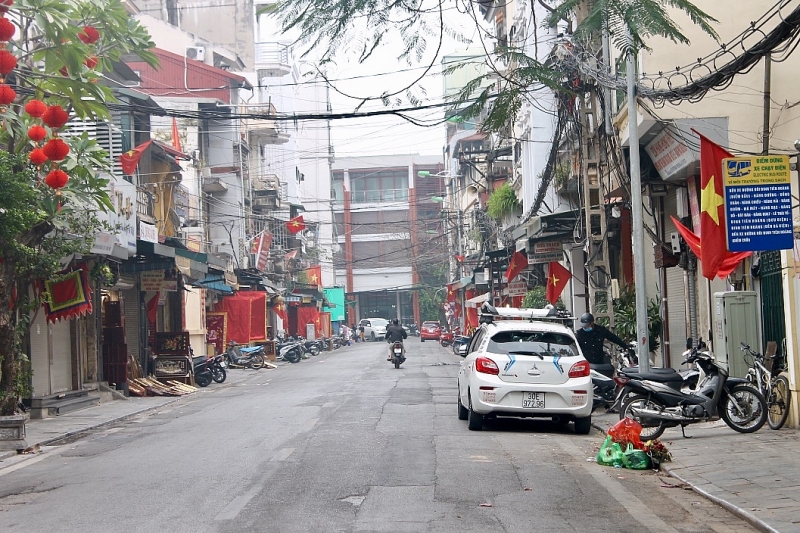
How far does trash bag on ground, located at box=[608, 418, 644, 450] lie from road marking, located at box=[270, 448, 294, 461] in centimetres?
393

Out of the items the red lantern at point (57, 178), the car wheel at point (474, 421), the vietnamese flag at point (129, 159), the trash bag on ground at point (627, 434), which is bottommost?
the car wheel at point (474, 421)

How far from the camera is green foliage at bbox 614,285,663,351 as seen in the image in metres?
22.1

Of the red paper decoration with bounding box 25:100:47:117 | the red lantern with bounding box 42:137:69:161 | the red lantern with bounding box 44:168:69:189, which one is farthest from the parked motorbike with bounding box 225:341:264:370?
the red paper decoration with bounding box 25:100:47:117

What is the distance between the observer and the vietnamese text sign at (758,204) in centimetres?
1070

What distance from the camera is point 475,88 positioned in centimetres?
973

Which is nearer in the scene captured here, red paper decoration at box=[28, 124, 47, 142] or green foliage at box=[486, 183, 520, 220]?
red paper decoration at box=[28, 124, 47, 142]

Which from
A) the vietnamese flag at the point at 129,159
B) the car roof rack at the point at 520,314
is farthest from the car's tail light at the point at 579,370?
the vietnamese flag at the point at 129,159

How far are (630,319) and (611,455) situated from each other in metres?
10.8

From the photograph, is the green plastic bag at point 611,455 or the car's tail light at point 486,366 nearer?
the green plastic bag at point 611,455

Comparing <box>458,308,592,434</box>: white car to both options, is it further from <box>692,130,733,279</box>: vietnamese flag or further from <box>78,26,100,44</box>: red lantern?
<box>78,26,100,44</box>: red lantern

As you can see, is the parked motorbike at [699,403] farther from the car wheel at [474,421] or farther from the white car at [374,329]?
the white car at [374,329]

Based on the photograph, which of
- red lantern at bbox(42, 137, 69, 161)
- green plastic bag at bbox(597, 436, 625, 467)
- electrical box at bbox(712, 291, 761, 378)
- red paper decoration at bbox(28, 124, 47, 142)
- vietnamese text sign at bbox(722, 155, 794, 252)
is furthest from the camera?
electrical box at bbox(712, 291, 761, 378)

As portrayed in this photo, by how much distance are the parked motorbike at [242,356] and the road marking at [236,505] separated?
94.9ft

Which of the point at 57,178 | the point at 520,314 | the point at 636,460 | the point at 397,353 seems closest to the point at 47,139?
the point at 57,178
